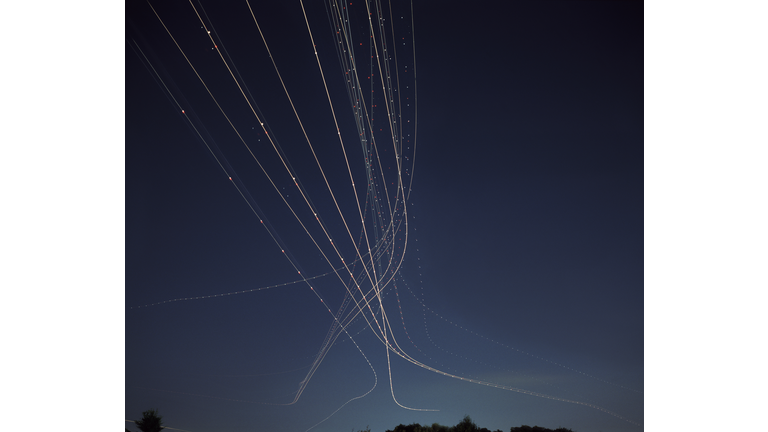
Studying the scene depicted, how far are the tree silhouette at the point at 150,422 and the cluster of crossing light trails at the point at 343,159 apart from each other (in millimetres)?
1654

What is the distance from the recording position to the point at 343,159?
6.14 meters

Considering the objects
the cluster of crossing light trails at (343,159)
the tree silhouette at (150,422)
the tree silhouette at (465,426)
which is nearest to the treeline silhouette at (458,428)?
the tree silhouette at (465,426)

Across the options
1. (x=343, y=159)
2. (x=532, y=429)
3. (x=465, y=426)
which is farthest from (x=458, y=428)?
(x=343, y=159)

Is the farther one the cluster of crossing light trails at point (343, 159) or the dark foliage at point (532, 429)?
the dark foliage at point (532, 429)

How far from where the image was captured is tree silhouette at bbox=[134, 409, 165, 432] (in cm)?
592

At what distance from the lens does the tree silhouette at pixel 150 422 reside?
592 cm

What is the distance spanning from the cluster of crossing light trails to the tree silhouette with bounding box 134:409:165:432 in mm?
1654

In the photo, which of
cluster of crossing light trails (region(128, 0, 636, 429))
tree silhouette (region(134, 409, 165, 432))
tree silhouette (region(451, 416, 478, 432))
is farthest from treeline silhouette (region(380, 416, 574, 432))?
tree silhouette (region(134, 409, 165, 432))

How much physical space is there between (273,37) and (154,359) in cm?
513

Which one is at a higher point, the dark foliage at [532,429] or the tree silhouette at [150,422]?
the tree silhouette at [150,422]

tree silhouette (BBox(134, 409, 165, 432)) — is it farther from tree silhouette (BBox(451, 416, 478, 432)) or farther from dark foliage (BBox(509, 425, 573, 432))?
dark foliage (BBox(509, 425, 573, 432))

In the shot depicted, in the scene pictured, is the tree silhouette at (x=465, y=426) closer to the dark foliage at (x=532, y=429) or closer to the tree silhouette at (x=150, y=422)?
the dark foliage at (x=532, y=429)
